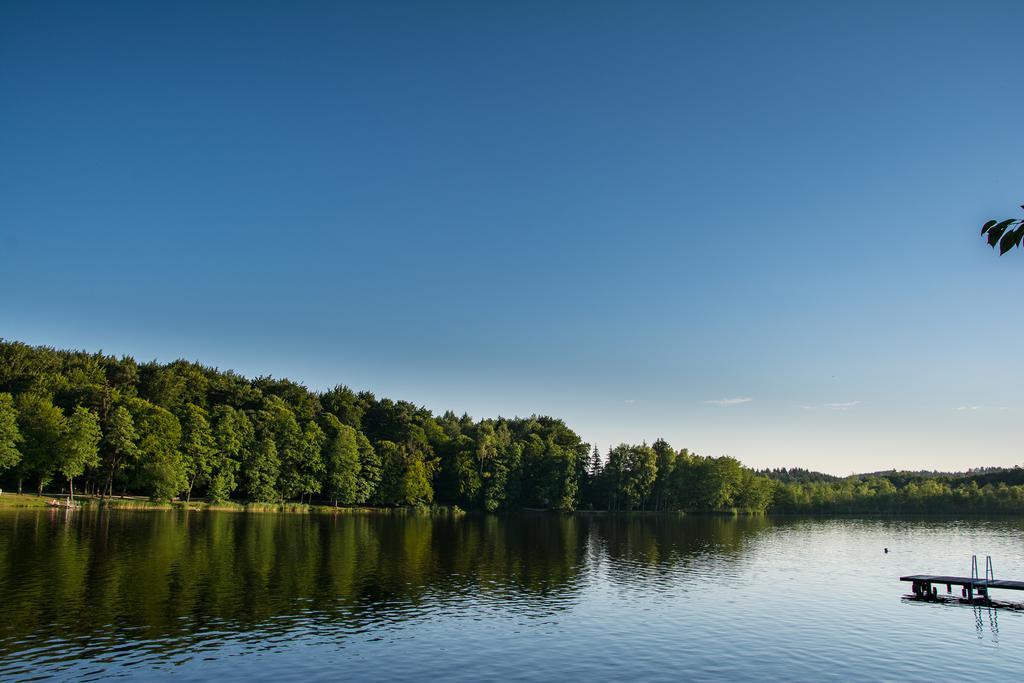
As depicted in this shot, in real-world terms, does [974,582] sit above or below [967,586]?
above

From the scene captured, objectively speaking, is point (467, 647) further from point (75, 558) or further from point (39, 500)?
point (39, 500)

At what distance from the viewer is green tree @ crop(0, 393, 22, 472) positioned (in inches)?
A: 4181

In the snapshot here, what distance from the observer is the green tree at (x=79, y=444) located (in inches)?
4439

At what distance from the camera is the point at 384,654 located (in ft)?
120

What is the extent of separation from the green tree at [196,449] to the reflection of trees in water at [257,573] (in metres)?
22.3

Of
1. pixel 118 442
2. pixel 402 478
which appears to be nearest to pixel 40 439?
pixel 118 442

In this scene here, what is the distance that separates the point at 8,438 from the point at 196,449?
104 ft

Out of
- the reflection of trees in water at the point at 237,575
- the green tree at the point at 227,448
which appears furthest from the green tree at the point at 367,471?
the reflection of trees in water at the point at 237,575

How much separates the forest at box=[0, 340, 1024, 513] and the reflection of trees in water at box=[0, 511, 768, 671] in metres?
18.7

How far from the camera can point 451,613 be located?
4738cm

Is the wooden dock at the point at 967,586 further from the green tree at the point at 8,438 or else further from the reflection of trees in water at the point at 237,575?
the green tree at the point at 8,438

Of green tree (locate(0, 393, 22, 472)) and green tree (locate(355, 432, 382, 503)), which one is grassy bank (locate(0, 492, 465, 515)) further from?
green tree (locate(0, 393, 22, 472))

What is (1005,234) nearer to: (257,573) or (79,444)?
(257,573)

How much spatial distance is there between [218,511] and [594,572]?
8544 cm
